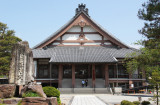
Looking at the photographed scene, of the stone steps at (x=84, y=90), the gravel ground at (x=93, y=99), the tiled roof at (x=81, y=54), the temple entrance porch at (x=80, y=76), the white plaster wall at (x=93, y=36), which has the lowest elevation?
the stone steps at (x=84, y=90)

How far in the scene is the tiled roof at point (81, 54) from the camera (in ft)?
82.8

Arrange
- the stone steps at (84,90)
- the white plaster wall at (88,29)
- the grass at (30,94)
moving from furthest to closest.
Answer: the white plaster wall at (88,29)
the stone steps at (84,90)
the grass at (30,94)

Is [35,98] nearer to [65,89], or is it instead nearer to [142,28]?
[142,28]

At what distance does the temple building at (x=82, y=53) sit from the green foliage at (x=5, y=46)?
5.99m

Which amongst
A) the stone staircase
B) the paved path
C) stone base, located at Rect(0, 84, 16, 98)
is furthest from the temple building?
stone base, located at Rect(0, 84, 16, 98)

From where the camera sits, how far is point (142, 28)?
685 inches

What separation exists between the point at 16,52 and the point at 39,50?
57.4 ft

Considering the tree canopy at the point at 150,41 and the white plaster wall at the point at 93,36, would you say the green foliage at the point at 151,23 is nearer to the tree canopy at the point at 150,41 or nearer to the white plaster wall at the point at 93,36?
the tree canopy at the point at 150,41

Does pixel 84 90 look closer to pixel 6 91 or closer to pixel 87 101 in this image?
pixel 87 101

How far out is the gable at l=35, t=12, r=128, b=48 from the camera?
27770 mm

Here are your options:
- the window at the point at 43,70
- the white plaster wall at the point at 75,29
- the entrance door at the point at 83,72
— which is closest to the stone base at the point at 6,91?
the window at the point at 43,70

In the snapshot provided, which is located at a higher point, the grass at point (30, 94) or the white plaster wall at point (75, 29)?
the white plaster wall at point (75, 29)

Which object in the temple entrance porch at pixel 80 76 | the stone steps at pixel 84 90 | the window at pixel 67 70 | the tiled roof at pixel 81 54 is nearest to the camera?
the stone steps at pixel 84 90

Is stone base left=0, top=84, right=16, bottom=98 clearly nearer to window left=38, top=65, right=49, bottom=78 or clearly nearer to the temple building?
the temple building
